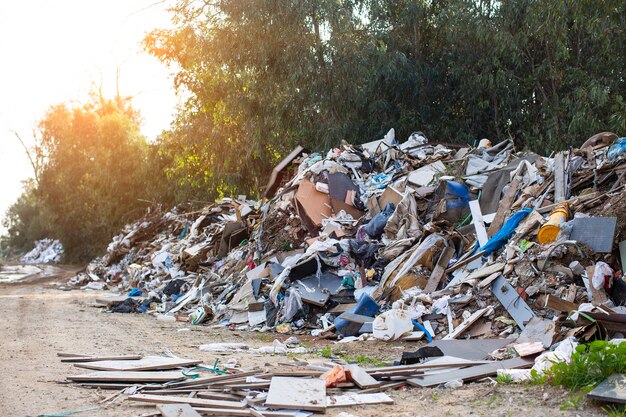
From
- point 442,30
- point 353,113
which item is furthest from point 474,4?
point 353,113

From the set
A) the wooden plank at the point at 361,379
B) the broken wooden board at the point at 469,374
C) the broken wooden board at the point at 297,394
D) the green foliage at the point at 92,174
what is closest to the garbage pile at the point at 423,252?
the broken wooden board at the point at 469,374

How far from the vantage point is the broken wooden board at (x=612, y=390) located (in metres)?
4.38

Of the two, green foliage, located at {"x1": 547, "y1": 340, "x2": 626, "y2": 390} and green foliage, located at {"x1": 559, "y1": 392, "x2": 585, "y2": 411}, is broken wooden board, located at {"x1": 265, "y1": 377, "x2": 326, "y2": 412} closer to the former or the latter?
green foliage, located at {"x1": 559, "y1": 392, "x2": 585, "y2": 411}

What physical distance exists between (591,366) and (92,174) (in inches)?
1322

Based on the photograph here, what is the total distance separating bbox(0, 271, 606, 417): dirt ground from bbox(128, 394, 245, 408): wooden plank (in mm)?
76

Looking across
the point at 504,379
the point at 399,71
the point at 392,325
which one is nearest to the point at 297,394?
the point at 504,379

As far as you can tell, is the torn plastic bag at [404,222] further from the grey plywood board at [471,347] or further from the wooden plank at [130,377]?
the wooden plank at [130,377]

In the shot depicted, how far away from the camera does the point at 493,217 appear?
407 inches

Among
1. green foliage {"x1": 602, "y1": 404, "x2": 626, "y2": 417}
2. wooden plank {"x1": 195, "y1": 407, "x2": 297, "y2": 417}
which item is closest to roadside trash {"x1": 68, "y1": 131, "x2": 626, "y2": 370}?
green foliage {"x1": 602, "y1": 404, "x2": 626, "y2": 417}

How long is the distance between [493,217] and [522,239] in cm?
122

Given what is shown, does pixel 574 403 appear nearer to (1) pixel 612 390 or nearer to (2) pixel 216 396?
(1) pixel 612 390

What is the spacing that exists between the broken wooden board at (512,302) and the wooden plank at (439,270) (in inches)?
40.0

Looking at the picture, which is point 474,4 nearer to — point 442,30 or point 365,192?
point 442,30

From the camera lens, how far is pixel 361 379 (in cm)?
554
